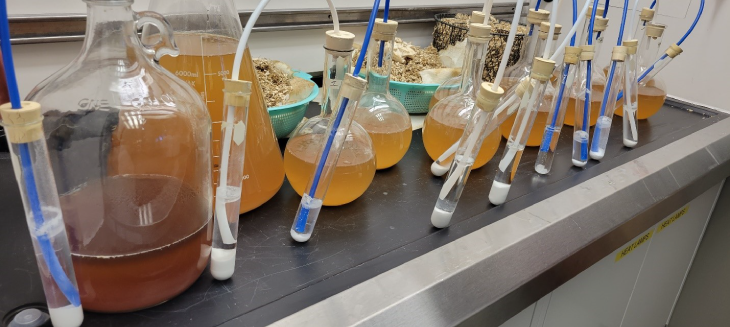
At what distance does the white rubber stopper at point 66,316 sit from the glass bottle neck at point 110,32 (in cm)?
22

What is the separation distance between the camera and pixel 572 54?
70 cm

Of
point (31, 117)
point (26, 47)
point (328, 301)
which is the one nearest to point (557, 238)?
point (328, 301)

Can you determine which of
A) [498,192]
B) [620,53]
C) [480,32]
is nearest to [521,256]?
[498,192]

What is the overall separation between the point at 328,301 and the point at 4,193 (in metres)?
0.46

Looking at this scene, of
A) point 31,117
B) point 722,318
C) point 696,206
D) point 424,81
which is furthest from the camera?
point 722,318

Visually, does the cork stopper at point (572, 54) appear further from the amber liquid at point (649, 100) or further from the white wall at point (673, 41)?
the white wall at point (673, 41)

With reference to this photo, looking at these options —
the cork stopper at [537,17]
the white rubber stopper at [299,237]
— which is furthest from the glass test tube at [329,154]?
the cork stopper at [537,17]

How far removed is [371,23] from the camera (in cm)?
53

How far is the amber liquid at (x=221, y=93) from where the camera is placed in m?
0.57

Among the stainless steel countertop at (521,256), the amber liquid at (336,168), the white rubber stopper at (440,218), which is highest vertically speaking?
the amber liquid at (336,168)

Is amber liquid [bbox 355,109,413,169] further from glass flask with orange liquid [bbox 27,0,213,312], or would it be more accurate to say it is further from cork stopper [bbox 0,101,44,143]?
cork stopper [bbox 0,101,44,143]

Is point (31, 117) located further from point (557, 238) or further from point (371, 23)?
point (557, 238)

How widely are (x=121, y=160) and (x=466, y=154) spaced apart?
39 centimetres

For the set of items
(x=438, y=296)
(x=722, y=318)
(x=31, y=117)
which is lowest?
(x=722, y=318)
